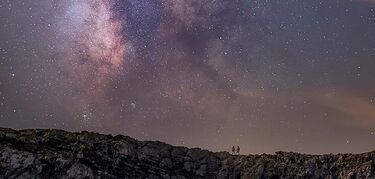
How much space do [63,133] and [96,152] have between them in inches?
427

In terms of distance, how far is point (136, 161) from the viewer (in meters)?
136

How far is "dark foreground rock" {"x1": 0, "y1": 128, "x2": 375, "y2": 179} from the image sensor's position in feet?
390

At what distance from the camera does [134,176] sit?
131750 millimetres

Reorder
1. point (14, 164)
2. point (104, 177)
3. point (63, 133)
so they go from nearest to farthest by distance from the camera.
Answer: point (14, 164)
point (104, 177)
point (63, 133)

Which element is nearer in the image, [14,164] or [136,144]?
[14,164]

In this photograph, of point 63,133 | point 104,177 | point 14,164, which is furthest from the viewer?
point 63,133

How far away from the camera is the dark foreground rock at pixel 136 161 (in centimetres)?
11875

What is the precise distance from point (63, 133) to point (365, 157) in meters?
82.1

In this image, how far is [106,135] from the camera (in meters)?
140

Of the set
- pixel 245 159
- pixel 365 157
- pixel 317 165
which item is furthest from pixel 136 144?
A: pixel 365 157

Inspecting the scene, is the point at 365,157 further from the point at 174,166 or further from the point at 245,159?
the point at 174,166

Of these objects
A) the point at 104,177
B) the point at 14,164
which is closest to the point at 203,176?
the point at 104,177

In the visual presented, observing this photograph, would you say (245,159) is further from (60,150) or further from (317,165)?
(60,150)

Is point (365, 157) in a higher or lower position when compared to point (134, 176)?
higher
